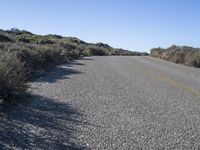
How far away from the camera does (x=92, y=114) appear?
1118cm

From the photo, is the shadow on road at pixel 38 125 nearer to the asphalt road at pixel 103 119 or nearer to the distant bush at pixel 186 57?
the asphalt road at pixel 103 119

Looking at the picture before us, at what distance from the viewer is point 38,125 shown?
9.48 meters

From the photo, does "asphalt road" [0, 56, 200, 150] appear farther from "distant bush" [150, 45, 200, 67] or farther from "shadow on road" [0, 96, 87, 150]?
"distant bush" [150, 45, 200, 67]

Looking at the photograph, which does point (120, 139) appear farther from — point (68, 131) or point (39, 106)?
point (39, 106)

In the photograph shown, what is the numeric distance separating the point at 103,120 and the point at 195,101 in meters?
4.49

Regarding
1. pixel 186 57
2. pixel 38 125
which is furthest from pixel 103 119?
pixel 186 57

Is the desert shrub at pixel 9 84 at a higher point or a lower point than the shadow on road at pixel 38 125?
higher

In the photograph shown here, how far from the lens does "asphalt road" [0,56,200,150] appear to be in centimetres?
834

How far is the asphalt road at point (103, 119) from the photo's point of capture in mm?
8336

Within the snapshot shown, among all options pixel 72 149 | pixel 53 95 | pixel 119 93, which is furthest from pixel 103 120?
pixel 119 93

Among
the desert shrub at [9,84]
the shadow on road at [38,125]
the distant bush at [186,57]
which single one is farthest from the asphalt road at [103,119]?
the distant bush at [186,57]

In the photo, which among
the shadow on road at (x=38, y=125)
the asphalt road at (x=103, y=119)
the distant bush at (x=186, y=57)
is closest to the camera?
the shadow on road at (x=38, y=125)

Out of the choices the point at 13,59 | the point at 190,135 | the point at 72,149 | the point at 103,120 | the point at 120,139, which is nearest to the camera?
the point at 72,149

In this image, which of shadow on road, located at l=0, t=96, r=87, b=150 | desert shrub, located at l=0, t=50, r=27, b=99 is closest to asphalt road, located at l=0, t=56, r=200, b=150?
shadow on road, located at l=0, t=96, r=87, b=150
